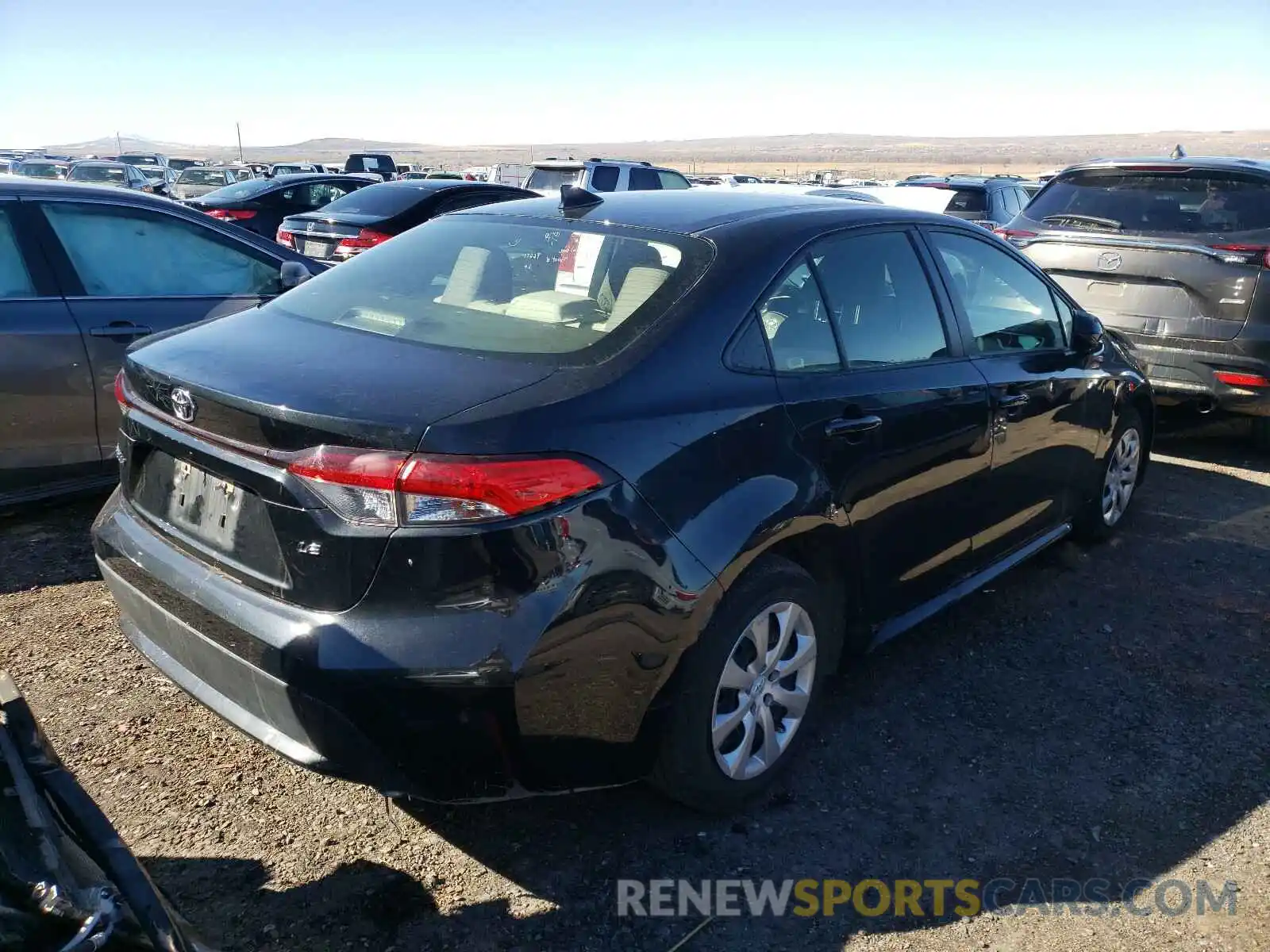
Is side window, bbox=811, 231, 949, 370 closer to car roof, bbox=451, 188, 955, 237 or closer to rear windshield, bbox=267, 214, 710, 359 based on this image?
car roof, bbox=451, 188, 955, 237

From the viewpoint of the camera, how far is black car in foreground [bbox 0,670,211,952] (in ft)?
5.29

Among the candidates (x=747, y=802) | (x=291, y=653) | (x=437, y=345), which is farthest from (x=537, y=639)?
(x=747, y=802)

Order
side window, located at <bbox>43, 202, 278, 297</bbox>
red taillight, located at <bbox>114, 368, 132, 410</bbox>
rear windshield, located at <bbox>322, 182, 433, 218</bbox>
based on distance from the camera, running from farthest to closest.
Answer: rear windshield, located at <bbox>322, 182, 433, 218</bbox>, side window, located at <bbox>43, 202, 278, 297</bbox>, red taillight, located at <bbox>114, 368, 132, 410</bbox>

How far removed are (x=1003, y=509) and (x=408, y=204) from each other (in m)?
7.89

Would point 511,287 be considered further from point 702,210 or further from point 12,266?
point 12,266

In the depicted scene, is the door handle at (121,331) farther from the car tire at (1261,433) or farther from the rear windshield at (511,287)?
the car tire at (1261,433)

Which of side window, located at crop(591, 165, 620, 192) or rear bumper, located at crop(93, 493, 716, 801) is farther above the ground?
side window, located at crop(591, 165, 620, 192)

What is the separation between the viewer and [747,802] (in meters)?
2.89

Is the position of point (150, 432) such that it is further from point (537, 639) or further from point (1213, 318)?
point (1213, 318)

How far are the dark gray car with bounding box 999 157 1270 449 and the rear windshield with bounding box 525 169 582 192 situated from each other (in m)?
9.38

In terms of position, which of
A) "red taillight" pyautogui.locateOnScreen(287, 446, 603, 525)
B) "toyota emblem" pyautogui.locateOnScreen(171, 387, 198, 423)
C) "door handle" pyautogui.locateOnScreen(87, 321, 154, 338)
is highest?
"toyota emblem" pyautogui.locateOnScreen(171, 387, 198, 423)

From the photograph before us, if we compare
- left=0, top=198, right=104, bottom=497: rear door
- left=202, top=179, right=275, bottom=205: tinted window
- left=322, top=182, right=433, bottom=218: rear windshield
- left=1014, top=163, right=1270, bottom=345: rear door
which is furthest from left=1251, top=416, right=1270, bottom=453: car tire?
left=202, top=179, right=275, bottom=205: tinted window

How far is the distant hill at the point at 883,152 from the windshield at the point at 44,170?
67.9 m

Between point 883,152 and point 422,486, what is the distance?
5945 inches
